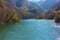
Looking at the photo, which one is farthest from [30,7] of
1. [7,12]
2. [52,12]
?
[7,12]

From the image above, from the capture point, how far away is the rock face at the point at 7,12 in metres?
6.66

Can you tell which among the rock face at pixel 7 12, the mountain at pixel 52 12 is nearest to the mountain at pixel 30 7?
the mountain at pixel 52 12

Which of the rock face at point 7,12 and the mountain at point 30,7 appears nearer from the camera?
the mountain at point 30,7

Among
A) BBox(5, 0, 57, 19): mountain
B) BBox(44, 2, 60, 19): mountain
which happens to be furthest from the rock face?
BBox(44, 2, 60, 19): mountain

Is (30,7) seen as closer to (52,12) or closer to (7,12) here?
(52,12)

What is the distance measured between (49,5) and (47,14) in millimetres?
373

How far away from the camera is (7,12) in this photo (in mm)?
7195

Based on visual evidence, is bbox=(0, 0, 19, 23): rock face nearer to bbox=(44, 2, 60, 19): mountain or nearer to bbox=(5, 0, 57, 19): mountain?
bbox=(5, 0, 57, 19): mountain

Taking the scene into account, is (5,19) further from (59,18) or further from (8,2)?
(59,18)

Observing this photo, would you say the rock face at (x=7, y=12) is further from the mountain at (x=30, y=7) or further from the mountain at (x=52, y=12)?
the mountain at (x=52, y=12)

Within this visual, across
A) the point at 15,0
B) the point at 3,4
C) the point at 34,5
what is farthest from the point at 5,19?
the point at 34,5

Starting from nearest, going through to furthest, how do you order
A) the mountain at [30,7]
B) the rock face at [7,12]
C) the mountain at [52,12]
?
the mountain at [52,12] < the mountain at [30,7] < the rock face at [7,12]

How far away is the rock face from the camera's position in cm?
666

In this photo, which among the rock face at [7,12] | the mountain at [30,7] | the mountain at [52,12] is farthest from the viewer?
the rock face at [7,12]
